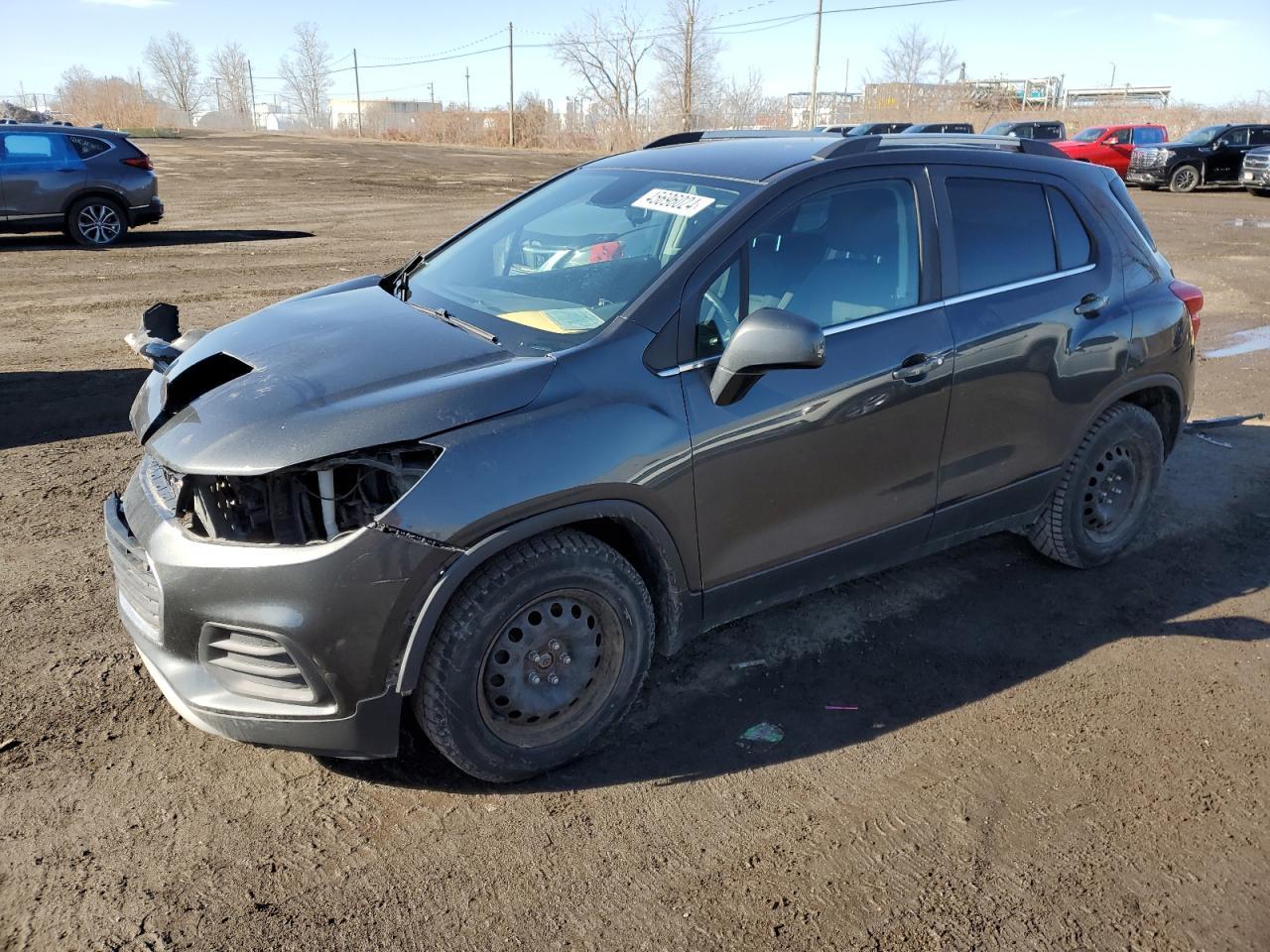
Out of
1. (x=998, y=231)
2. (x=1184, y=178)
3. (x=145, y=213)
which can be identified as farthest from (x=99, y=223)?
(x=1184, y=178)

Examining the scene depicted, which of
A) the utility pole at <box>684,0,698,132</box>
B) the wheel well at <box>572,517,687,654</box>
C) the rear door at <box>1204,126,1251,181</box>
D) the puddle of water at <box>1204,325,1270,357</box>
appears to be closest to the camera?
the wheel well at <box>572,517,687,654</box>

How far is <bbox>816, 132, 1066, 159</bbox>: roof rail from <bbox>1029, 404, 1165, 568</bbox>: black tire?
122 centimetres

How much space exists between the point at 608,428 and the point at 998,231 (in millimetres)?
2067

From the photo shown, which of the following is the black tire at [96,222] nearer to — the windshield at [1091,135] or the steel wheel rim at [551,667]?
the steel wheel rim at [551,667]

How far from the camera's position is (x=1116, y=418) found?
446 centimetres

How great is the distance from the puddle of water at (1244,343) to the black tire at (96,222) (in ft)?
45.5

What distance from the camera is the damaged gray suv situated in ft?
8.93

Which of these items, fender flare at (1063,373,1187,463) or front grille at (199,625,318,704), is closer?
front grille at (199,625,318,704)

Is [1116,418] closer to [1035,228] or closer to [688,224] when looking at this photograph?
[1035,228]

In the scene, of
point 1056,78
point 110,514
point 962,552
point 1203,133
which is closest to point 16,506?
point 110,514

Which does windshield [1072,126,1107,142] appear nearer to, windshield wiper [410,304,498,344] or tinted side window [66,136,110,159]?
tinted side window [66,136,110,159]

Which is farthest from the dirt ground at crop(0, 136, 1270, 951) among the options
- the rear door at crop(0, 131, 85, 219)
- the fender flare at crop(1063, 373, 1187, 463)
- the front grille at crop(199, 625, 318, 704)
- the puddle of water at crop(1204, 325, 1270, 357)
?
the rear door at crop(0, 131, 85, 219)

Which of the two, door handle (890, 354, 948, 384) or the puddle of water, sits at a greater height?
door handle (890, 354, 948, 384)

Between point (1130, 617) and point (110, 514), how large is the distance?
4.02 m
